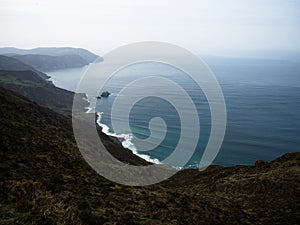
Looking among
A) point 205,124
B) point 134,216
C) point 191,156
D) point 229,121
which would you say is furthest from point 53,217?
point 229,121

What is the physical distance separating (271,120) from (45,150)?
366ft

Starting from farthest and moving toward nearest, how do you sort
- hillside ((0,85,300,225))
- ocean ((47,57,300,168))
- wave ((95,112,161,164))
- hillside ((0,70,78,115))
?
hillside ((0,70,78,115)) < ocean ((47,57,300,168)) < wave ((95,112,161,164)) < hillside ((0,85,300,225))

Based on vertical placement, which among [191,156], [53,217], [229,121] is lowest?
[191,156]

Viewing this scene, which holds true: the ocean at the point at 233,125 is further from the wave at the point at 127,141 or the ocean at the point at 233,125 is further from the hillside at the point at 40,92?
the hillside at the point at 40,92

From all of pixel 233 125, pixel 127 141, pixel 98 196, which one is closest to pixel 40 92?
pixel 127 141

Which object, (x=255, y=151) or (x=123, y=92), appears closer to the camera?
(x=255, y=151)

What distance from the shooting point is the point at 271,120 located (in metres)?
119

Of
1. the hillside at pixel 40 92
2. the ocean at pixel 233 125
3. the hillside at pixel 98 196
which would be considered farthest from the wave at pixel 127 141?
the hillside at pixel 98 196

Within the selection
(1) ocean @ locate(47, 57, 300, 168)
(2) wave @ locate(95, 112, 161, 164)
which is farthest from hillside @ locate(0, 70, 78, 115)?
(2) wave @ locate(95, 112, 161, 164)

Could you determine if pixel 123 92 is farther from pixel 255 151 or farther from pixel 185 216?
pixel 185 216

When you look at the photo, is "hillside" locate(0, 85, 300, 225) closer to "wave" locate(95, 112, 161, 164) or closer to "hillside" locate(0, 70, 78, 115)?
"wave" locate(95, 112, 161, 164)

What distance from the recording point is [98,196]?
1692 cm

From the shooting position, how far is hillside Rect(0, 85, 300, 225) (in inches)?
487

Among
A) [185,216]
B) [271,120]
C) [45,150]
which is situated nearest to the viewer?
[185,216]
